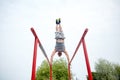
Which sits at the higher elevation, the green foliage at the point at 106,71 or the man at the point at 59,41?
the green foliage at the point at 106,71

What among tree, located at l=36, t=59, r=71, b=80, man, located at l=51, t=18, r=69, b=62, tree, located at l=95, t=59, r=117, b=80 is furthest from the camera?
tree, located at l=95, t=59, r=117, b=80

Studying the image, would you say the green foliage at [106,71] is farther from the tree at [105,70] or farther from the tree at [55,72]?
the tree at [55,72]

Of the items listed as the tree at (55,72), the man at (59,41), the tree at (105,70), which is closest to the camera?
the man at (59,41)

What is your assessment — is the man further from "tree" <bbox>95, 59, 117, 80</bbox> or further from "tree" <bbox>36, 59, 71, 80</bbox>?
"tree" <bbox>95, 59, 117, 80</bbox>

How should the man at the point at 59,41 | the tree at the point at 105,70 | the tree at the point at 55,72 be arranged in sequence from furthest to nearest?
the tree at the point at 105,70, the tree at the point at 55,72, the man at the point at 59,41

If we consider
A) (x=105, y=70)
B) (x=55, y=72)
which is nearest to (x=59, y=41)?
(x=55, y=72)

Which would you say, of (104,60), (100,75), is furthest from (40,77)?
(104,60)

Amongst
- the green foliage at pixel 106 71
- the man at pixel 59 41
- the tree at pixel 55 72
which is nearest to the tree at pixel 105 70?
the green foliage at pixel 106 71

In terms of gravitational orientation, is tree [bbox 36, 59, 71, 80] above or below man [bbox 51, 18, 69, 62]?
above

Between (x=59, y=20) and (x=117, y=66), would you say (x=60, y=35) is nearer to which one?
(x=59, y=20)

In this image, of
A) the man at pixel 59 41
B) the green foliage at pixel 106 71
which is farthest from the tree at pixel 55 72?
the man at pixel 59 41

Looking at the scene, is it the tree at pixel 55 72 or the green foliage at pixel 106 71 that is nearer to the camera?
the tree at pixel 55 72

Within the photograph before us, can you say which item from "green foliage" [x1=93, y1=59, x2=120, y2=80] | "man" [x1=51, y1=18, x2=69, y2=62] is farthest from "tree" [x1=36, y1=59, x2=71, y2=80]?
"man" [x1=51, y1=18, x2=69, y2=62]

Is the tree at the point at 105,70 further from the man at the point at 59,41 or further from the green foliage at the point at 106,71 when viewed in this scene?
the man at the point at 59,41
